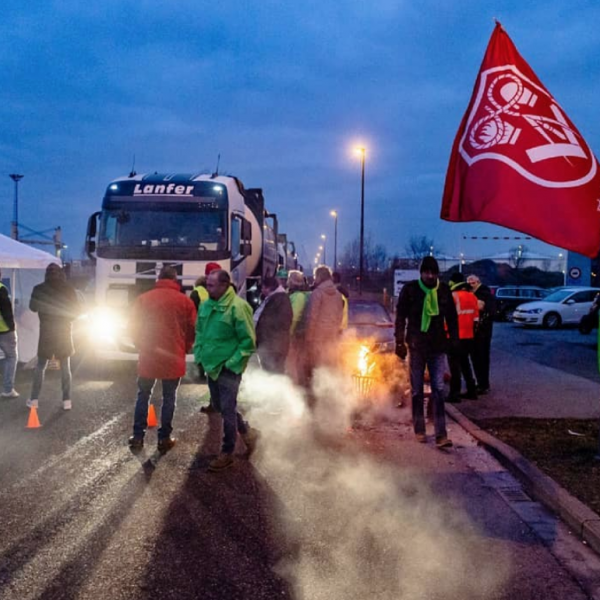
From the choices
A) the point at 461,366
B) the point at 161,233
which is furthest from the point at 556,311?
the point at 161,233

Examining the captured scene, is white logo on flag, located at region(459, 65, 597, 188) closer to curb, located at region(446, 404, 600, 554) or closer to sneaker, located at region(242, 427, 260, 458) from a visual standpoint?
curb, located at region(446, 404, 600, 554)

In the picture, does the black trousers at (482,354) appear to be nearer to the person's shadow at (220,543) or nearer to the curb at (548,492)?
the curb at (548,492)

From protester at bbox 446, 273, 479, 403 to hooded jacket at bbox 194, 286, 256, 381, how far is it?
15.0ft

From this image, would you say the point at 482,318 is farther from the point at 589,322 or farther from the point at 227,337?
the point at 589,322

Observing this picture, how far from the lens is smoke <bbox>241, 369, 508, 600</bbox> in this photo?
442cm

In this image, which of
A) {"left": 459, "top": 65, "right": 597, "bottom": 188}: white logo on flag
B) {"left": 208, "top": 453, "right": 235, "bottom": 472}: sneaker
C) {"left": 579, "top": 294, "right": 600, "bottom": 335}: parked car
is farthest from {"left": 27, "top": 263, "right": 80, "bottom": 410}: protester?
{"left": 579, "top": 294, "right": 600, "bottom": 335}: parked car

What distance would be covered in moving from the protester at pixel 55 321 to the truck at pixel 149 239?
3318 millimetres

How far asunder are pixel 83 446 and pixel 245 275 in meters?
7.96

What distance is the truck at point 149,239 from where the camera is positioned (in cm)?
1324

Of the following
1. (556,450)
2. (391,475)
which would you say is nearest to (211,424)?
(391,475)

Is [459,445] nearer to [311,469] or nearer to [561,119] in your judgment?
[311,469]

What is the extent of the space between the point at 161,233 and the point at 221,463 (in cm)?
741

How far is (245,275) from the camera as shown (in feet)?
50.4

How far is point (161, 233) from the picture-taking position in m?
13.5
